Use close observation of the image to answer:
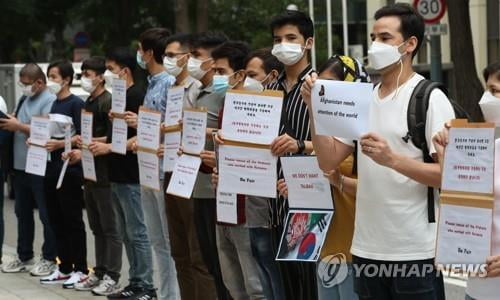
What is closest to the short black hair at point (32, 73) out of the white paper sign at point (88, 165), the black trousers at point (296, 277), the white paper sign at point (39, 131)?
the white paper sign at point (39, 131)

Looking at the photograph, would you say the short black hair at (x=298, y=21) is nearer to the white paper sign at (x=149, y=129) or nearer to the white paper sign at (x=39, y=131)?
the white paper sign at (x=149, y=129)

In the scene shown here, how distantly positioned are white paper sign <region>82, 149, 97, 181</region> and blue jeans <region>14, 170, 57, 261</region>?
3.53 feet

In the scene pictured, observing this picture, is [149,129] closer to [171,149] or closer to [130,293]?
[171,149]

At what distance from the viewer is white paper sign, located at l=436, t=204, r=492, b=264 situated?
4.04m

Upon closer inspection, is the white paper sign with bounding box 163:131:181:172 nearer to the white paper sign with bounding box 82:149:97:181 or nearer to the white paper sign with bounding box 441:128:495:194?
the white paper sign with bounding box 82:149:97:181

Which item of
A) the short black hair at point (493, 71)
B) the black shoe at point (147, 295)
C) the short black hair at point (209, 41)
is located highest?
the short black hair at point (209, 41)

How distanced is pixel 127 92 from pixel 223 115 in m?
2.43

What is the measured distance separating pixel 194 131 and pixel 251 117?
934 mm

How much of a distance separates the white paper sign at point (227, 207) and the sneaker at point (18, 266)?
454cm

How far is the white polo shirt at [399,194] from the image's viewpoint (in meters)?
4.42

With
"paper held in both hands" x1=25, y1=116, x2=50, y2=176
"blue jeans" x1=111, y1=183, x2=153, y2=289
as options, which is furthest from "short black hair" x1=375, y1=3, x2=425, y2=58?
"paper held in both hands" x1=25, y1=116, x2=50, y2=176

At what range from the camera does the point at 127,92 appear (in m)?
8.16

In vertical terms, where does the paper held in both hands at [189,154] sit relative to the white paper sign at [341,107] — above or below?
below

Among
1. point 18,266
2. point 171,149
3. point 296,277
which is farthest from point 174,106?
point 18,266
